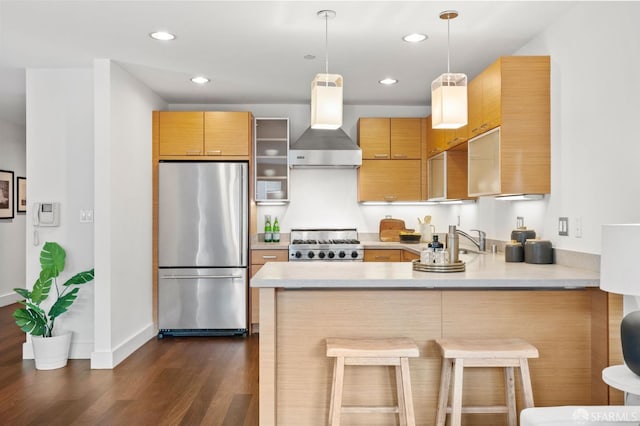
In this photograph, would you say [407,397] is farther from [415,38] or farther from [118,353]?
[118,353]

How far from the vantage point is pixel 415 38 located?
11.5ft

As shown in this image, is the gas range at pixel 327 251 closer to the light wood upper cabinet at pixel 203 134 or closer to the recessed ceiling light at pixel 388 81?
the light wood upper cabinet at pixel 203 134

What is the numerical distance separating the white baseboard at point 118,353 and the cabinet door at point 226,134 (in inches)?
76.0

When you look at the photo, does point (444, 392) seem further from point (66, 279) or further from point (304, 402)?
point (66, 279)

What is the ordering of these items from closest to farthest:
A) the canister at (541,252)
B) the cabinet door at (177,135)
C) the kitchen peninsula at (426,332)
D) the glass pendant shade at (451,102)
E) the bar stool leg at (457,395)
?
the bar stool leg at (457,395) < the kitchen peninsula at (426,332) < the glass pendant shade at (451,102) < the canister at (541,252) < the cabinet door at (177,135)

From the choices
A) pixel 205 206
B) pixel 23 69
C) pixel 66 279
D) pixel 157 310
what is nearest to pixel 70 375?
pixel 66 279

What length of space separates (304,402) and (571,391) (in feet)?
4.56

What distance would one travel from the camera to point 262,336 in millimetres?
2488

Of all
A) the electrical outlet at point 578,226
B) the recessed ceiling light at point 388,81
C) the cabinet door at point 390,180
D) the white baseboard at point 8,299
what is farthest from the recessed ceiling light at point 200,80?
the white baseboard at point 8,299

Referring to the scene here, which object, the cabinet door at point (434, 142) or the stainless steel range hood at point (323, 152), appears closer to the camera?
the cabinet door at point (434, 142)

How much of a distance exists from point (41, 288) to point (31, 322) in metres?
0.29

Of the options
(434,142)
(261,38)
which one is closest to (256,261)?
(434,142)

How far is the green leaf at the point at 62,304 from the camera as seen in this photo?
3996mm

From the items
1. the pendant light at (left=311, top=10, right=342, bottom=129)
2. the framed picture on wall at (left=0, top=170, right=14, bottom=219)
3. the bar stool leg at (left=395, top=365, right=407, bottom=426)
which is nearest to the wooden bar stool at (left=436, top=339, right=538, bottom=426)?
the bar stool leg at (left=395, top=365, right=407, bottom=426)
